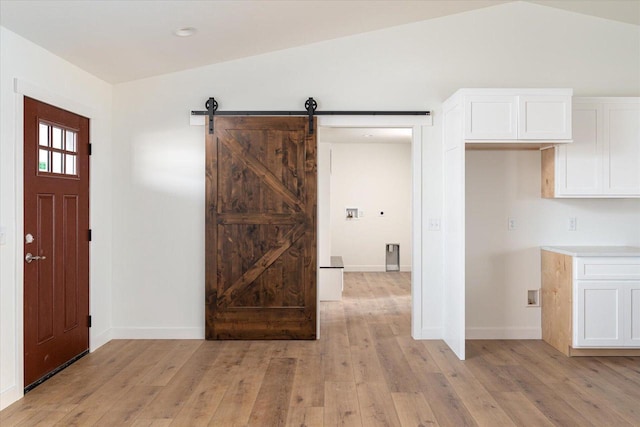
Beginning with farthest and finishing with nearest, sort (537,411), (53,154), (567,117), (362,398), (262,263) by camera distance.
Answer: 1. (262,263)
2. (567,117)
3. (53,154)
4. (362,398)
5. (537,411)

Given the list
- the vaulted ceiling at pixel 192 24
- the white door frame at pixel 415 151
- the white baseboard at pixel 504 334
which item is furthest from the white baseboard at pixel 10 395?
the white baseboard at pixel 504 334

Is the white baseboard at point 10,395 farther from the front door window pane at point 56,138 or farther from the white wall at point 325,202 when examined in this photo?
the white wall at point 325,202

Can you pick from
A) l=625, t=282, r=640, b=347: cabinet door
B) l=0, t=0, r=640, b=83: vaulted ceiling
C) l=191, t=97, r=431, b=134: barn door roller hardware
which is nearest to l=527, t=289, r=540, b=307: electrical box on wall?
l=625, t=282, r=640, b=347: cabinet door

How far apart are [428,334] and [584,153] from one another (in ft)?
7.13

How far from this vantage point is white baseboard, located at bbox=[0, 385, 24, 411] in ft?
11.1

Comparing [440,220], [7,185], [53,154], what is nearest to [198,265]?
[53,154]

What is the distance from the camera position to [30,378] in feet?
12.2

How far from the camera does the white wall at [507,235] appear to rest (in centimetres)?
510

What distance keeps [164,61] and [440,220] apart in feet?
9.58

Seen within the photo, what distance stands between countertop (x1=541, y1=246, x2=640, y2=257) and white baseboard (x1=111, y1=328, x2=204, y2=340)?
3.37 meters

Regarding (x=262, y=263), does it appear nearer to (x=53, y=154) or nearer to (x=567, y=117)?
(x=53, y=154)

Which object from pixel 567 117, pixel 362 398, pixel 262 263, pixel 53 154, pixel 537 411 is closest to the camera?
pixel 537 411

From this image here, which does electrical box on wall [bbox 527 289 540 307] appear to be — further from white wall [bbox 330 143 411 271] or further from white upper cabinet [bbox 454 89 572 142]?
white wall [bbox 330 143 411 271]

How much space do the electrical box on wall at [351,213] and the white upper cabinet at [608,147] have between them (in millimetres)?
5775
